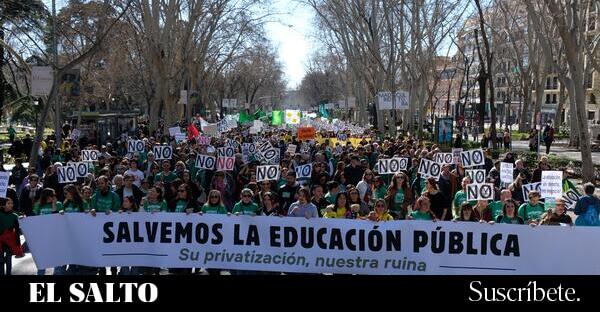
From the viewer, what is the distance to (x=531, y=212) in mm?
9570

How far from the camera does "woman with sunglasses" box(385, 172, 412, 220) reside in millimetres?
11297

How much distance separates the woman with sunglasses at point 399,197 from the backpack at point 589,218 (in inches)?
102

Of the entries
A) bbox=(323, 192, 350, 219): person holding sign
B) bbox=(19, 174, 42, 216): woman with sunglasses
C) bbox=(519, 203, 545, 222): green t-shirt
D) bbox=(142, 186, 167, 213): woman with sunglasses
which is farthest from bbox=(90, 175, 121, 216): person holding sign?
bbox=(519, 203, 545, 222): green t-shirt

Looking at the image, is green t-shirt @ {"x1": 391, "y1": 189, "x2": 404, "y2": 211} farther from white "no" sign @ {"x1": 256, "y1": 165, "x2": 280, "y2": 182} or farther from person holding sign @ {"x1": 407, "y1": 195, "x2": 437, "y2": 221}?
white "no" sign @ {"x1": 256, "y1": 165, "x2": 280, "y2": 182}

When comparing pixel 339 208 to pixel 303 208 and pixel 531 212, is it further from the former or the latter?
pixel 531 212

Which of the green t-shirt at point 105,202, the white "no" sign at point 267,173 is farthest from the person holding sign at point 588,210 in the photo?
the green t-shirt at point 105,202

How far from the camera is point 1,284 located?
6266mm

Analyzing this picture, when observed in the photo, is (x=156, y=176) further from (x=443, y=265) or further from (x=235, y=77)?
(x=235, y=77)

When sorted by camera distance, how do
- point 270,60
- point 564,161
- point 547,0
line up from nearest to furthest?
point 547,0 < point 564,161 < point 270,60

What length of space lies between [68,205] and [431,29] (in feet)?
92.9

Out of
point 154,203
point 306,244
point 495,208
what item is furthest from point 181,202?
point 495,208

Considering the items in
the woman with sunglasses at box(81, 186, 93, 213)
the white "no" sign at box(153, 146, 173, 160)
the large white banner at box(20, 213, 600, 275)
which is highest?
the white "no" sign at box(153, 146, 173, 160)

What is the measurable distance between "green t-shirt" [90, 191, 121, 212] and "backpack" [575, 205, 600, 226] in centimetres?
601

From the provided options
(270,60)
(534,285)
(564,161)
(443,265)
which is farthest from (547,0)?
(270,60)
